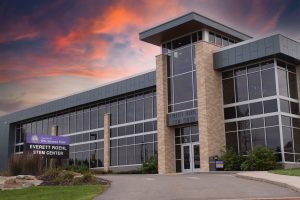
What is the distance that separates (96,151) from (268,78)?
2167 cm

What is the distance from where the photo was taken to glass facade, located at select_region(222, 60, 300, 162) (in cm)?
3231

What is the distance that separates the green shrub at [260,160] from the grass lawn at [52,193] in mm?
14423

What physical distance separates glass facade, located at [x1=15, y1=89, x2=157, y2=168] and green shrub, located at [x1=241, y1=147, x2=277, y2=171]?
448 inches

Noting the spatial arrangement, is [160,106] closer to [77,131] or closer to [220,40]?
[220,40]

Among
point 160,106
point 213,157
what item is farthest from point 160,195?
point 160,106

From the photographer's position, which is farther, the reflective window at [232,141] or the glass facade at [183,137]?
the glass facade at [183,137]

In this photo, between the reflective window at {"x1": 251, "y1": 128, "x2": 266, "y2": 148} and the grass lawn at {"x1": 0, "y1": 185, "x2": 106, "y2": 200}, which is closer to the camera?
the grass lawn at {"x1": 0, "y1": 185, "x2": 106, "y2": 200}

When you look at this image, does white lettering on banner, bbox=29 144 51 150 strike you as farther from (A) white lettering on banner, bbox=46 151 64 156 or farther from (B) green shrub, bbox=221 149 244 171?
(B) green shrub, bbox=221 149 244 171

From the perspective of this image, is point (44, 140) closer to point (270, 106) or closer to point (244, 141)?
point (244, 141)

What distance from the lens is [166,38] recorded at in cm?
3897

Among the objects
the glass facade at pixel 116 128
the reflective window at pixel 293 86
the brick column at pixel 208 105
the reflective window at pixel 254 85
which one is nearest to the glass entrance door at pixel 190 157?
the brick column at pixel 208 105

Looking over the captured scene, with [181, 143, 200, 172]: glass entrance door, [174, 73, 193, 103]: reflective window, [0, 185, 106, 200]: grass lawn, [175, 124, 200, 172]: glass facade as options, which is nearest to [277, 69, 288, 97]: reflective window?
[174, 73, 193, 103]: reflective window

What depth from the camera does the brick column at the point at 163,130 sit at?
37000 mm

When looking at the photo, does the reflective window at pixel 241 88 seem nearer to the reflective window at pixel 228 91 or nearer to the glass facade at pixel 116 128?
the reflective window at pixel 228 91
